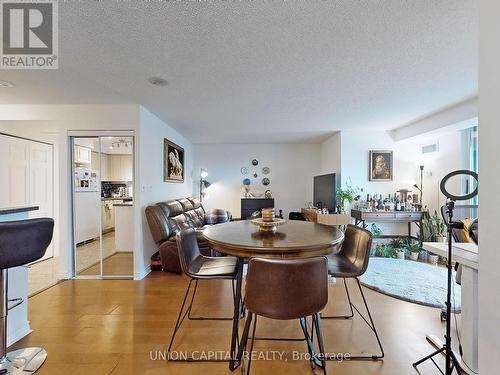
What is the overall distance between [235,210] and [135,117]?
3.73 m

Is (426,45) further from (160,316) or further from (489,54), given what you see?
(160,316)

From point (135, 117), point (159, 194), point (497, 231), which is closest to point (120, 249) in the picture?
point (159, 194)

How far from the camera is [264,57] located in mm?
2010

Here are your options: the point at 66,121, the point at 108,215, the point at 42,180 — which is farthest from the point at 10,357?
the point at 42,180

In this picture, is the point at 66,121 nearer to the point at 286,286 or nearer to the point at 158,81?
the point at 158,81

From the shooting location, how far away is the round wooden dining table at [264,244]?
4.57ft

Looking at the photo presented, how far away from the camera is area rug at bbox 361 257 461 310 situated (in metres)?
2.61

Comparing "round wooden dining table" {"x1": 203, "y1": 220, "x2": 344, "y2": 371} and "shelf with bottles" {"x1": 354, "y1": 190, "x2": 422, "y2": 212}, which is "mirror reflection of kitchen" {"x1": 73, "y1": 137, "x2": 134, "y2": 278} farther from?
"shelf with bottles" {"x1": 354, "y1": 190, "x2": 422, "y2": 212}

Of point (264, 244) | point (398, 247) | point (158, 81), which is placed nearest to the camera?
point (264, 244)

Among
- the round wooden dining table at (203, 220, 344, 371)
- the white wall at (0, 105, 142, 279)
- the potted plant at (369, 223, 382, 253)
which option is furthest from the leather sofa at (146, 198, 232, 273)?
the potted plant at (369, 223, 382, 253)

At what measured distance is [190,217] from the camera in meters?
4.45

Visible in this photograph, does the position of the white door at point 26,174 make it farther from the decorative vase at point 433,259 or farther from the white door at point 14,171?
the decorative vase at point 433,259
